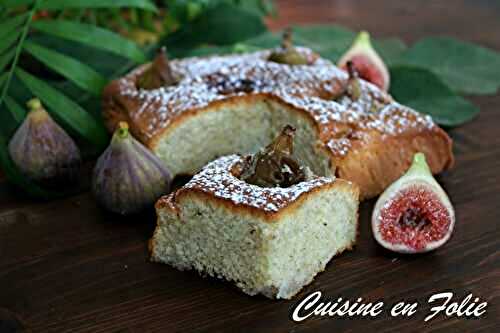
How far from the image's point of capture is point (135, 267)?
9.93ft

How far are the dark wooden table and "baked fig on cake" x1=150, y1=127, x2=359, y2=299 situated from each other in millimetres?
62

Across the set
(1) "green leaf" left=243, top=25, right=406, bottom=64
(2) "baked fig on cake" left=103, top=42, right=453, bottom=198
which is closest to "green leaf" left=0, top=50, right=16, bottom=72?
(2) "baked fig on cake" left=103, top=42, right=453, bottom=198

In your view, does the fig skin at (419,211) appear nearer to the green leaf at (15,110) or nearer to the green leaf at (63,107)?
the green leaf at (63,107)

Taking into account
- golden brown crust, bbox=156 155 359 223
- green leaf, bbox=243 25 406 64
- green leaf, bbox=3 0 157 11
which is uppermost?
green leaf, bbox=3 0 157 11

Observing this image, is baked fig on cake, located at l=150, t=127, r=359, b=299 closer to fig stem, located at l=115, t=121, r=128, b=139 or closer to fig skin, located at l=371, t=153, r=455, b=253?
fig skin, located at l=371, t=153, r=455, b=253

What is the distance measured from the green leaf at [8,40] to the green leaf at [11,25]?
0.02 meters

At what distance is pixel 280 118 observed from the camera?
3697 millimetres

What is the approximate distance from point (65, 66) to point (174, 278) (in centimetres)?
134

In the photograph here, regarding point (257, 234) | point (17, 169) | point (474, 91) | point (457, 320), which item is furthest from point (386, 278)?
point (474, 91)

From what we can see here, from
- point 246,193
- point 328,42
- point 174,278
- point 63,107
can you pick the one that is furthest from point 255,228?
point 328,42

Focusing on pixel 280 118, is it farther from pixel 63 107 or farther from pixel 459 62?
pixel 459 62

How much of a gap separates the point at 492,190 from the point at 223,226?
4.59 ft

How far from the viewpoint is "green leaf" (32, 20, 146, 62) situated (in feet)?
12.3

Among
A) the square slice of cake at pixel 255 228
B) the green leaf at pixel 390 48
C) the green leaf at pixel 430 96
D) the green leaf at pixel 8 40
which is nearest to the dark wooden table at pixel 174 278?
the square slice of cake at pixel 255 228
